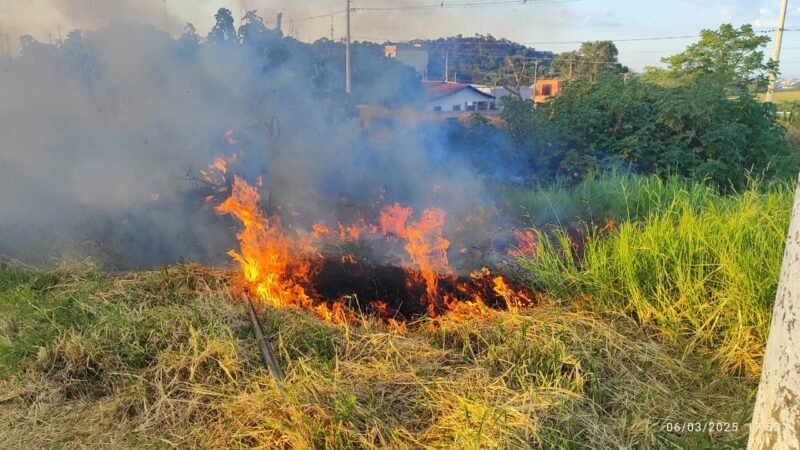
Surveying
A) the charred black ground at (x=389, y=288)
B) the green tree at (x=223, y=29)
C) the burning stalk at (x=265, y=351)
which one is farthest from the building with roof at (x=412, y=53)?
the burning stalk at (x=265, y=351)

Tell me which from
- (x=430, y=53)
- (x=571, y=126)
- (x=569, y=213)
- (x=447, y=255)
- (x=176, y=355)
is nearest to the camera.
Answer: (x=176, y=355)

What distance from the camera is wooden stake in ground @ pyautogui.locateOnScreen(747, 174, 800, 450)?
5.31ft

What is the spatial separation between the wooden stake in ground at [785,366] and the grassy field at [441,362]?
83 cm

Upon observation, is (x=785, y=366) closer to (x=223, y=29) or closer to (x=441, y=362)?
(x=441, y=362)

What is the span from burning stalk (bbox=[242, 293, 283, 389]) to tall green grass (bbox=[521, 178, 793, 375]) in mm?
2061

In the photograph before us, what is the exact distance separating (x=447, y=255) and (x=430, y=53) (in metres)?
8.45

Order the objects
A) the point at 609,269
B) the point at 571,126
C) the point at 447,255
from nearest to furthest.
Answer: the point at 609,269 → the point at 447,255 → the point at 571,126

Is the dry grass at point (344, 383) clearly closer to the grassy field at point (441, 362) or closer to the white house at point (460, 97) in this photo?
the grassy field at point (441, 362)

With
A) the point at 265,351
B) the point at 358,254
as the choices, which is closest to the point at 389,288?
the point at 358,254

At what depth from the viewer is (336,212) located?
5.41 m

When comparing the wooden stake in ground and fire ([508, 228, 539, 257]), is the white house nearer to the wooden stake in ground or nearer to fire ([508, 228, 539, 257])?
fire ([508, 228, 539, 257])

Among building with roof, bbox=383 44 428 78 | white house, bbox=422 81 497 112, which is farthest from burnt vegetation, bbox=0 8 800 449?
white house, bbox=422 81 497 112

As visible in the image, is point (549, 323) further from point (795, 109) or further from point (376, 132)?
point (795, 109)

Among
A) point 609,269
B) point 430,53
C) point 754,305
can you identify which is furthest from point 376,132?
point 430,53
